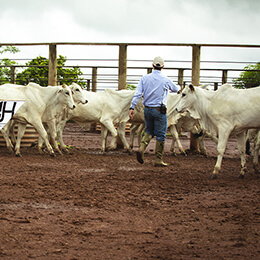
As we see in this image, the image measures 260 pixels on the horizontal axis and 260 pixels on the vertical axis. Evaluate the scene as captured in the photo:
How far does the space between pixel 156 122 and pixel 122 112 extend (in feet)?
12.1

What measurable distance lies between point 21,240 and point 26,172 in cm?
412

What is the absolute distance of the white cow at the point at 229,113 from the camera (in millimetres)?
Result: 8363

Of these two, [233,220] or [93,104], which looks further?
[93,104]

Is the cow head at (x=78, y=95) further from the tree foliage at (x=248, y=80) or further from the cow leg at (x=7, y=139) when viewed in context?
the tree foliage at (x=248, y=80)

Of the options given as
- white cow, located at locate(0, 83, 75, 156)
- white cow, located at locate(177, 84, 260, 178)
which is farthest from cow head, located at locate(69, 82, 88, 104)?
white cow, located at locate(177, 84, 260, 178)

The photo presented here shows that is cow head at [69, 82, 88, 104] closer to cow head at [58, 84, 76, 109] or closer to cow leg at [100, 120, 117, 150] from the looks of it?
cow head at [58, 84, 76, 109]

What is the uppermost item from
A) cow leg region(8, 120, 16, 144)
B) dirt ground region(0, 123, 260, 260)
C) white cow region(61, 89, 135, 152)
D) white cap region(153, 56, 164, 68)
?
white cap region(153, 56, 164, 68)

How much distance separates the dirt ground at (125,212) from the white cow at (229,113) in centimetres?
71

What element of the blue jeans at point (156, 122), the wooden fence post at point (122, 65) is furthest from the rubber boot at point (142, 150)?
the wooden fence post at point (122, 65)

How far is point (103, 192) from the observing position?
22.6ft

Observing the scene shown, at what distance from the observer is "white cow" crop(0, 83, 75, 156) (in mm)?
11203

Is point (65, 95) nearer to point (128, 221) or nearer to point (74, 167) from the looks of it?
point (74, 167)

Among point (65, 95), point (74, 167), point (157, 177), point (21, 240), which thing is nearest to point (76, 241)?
point (21, 240)

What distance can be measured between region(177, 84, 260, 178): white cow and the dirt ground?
71cm
